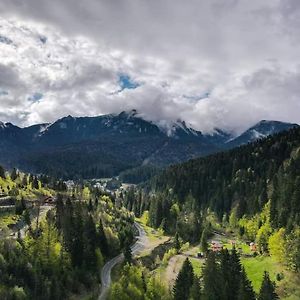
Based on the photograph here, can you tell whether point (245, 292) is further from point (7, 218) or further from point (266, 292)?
point (7, 218)

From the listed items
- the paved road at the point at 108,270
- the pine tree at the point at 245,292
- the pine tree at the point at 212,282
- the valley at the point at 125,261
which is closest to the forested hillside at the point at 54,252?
the valley at the point at 125,261

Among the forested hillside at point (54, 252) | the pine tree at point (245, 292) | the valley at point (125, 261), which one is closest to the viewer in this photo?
the pine tree at point (245, 292)

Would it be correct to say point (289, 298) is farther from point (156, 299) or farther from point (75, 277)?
point (75, 277)

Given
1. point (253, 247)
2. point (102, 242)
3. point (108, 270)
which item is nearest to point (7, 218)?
point (102, 242)

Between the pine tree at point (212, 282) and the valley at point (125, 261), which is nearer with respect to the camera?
the pine tree at point (212, 282)

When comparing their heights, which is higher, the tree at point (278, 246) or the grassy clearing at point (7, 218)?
the grassy clearing at point (7, 218)

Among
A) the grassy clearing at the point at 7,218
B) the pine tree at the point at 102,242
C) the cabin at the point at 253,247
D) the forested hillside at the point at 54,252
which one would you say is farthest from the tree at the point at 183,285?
→ the grassy clearing at the point at 7,218

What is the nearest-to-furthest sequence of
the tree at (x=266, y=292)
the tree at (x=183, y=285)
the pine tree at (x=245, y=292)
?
the tree at (x=266, y=292) → the pine tree at (x=245, y=292) → the tree at (x=183, y=285)

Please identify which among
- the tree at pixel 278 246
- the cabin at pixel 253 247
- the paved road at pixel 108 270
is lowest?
the paved road at pixel 108 270

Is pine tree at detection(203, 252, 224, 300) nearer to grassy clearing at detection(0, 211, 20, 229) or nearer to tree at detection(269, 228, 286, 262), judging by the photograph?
tree at detection(269, 228, 286, 262)

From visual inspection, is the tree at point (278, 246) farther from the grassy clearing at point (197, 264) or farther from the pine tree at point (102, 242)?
the pine tree at point (102, 242)

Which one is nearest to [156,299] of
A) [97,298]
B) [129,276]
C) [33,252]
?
[129,276]
